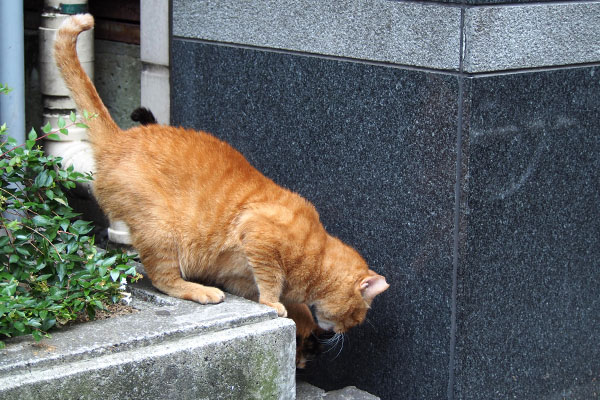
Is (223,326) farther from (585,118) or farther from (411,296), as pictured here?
(585,118)

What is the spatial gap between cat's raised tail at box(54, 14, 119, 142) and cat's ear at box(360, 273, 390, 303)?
53.9 inches

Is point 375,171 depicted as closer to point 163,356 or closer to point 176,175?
point 176,175

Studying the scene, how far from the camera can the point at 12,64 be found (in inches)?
178

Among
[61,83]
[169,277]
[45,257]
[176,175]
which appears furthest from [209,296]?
[61,83]

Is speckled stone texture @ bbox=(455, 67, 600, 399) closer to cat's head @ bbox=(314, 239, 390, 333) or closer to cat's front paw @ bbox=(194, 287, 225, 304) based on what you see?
cat's head @ bbox=(314, 239, 390, 333)

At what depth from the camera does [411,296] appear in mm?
3605

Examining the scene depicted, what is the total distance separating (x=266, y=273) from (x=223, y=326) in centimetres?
38

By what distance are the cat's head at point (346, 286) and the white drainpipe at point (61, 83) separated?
2.14 metres

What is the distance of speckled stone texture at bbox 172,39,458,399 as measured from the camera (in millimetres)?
3451

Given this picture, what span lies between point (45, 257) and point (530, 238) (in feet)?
6.83

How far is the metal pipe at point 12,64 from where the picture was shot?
4434 mm

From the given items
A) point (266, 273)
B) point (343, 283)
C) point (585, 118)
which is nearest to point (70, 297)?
point (266, 273)

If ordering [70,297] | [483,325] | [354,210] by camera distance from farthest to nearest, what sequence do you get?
[354,210], [483,325], [70,297]

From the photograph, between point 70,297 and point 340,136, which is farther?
point 340,136
